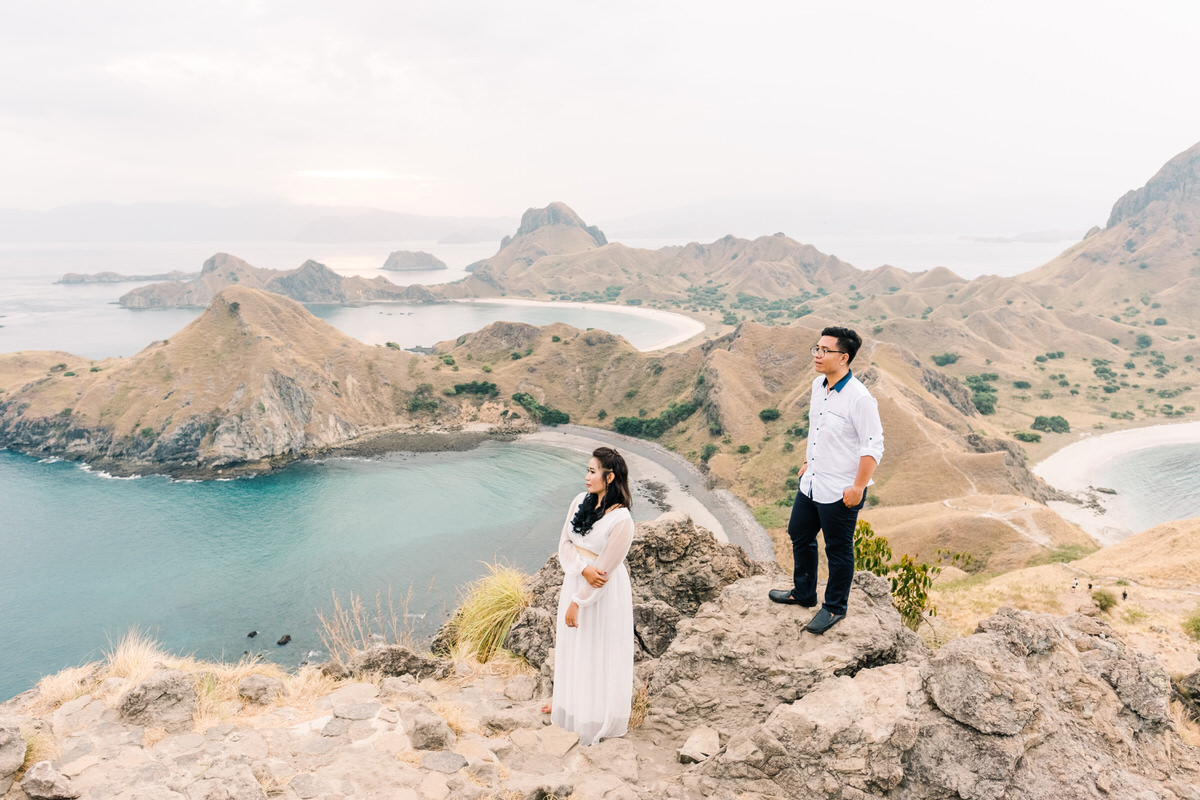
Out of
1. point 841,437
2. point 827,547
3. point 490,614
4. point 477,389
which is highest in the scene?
point 841,437

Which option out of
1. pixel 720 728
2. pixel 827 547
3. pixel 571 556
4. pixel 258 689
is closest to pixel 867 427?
pixel 827 547

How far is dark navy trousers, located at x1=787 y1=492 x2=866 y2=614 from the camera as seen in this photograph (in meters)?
5.83

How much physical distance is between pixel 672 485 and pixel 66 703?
5400 centimetres

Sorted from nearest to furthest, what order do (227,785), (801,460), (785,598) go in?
(227,785), (785,598), (801,460)

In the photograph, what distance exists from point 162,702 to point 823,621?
7.58 meters

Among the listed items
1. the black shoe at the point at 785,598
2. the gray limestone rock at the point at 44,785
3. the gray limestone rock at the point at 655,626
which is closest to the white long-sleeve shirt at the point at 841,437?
the black shoe at the point at 785,598

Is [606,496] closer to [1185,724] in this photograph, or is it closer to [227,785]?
[227,785]

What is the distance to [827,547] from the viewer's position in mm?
5969

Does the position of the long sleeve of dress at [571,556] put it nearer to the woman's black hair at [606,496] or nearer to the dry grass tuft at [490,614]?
the woman's black hair at [606,496]

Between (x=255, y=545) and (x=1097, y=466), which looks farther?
(x=1097, y=466)

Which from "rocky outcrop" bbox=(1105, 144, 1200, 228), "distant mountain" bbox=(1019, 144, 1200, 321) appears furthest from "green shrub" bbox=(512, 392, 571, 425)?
"rocky outcrop" bbox=(1105, 144, 1200, 228)

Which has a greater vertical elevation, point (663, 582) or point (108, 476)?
point (663, 582)

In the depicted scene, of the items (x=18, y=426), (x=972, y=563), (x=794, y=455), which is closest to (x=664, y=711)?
(x=972, y=563)

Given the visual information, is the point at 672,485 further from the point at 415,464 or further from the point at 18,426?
the point at 18,426
